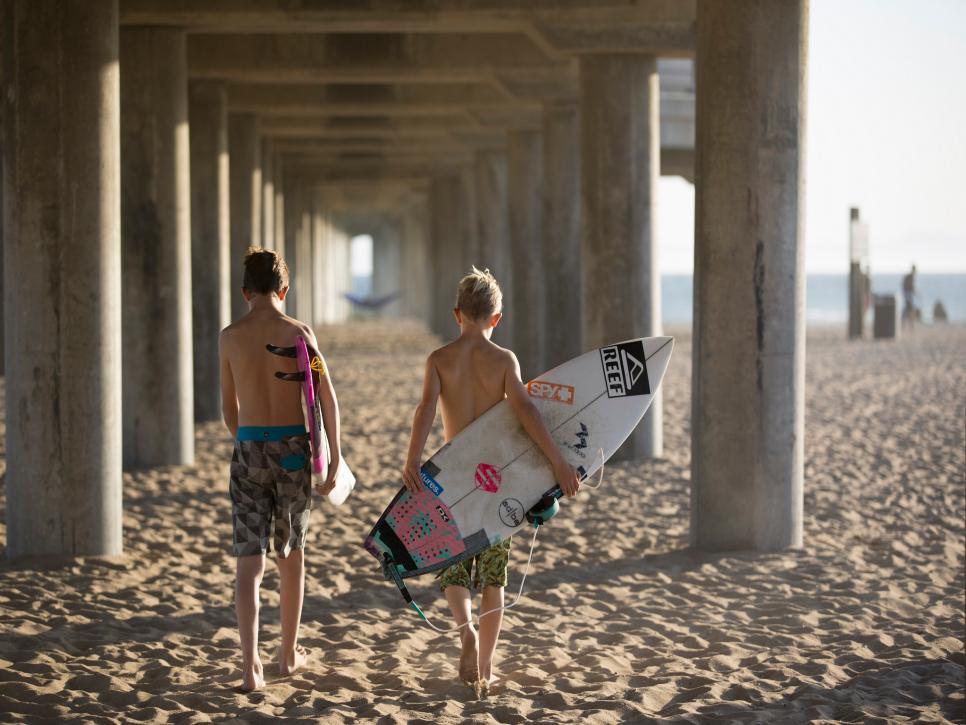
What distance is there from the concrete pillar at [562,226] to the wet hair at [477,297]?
1041 cm

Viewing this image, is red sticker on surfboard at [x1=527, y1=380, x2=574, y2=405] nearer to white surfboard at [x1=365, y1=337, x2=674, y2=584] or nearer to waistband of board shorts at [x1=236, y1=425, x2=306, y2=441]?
white surfboard at [x1=365, y1=337, x2=674, y2=584]

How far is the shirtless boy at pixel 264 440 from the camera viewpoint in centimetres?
446

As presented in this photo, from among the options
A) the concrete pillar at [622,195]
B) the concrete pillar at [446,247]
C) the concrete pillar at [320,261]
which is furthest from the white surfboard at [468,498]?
the concrete pillar at [320,261]

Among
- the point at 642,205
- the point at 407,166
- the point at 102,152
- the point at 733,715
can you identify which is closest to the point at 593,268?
the point at 642,205

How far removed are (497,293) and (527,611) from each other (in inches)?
83.1

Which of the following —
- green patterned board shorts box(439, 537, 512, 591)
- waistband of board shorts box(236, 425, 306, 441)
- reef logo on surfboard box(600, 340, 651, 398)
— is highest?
reef logo on surfboard box(600, 340, 651, 398)

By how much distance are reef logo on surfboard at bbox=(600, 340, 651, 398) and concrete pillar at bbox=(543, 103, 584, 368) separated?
9.83 metres

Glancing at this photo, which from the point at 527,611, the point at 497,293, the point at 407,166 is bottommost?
the point at 527,611

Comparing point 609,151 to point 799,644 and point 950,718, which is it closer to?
point 799,644

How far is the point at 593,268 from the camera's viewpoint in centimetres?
1090

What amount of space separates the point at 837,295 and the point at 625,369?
10596cm

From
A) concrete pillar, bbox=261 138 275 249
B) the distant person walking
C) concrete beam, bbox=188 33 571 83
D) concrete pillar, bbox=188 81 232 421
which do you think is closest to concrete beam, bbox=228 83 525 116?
concrete pillar, bbox=188 81 232 421

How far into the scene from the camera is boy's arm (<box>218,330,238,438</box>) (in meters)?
4.51

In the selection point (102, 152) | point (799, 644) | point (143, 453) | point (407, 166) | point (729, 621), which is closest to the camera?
point (799, 644)
